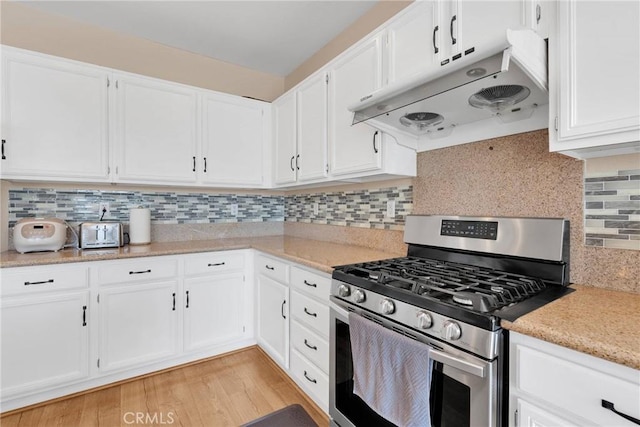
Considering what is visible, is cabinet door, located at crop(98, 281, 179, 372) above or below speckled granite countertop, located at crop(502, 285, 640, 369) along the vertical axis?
below

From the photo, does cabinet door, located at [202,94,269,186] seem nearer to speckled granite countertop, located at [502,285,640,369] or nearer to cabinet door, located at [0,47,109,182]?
cabinet door, located at [0,47,109,182]

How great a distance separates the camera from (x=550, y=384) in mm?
810

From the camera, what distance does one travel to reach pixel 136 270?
212cm

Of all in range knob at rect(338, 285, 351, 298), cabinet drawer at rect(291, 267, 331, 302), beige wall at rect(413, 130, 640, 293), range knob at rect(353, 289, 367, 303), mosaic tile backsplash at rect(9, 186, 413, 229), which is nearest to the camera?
beige wall at rect(413, 130, 640, 293)

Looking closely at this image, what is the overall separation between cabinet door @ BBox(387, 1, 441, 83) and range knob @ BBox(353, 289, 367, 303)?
1053mm

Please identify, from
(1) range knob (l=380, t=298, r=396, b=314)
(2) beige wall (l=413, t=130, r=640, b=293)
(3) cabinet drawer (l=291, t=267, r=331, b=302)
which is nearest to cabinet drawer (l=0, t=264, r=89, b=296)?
(3) cabinet drawer (l=291, t=267, r=331, b=302)

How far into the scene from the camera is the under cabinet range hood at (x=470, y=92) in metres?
1.01

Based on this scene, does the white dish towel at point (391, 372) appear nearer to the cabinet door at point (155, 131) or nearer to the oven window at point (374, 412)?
the oven window at point (374, 412)

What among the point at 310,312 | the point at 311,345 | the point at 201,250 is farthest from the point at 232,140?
the point at 311,345

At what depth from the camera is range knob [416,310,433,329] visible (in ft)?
3.42

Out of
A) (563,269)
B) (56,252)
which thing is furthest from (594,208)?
(56,252)

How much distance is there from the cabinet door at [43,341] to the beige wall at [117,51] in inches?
→ 74.7

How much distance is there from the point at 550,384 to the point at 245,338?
7.34 feet

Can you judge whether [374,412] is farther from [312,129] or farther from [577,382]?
[312,129]
